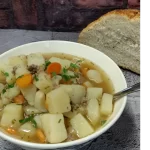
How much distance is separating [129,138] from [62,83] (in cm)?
37

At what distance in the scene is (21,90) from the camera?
1316 millimetres

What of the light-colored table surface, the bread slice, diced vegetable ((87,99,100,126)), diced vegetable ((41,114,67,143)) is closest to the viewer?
diced vegetable ((41,114,67,143))

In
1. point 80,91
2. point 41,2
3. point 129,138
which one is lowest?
point 129,138

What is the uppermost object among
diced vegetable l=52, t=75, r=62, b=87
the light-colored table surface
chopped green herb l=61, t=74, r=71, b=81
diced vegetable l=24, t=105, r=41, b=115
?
diced vegetable l=52, t=75, r=62, b=87

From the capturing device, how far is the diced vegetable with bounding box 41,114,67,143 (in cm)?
121

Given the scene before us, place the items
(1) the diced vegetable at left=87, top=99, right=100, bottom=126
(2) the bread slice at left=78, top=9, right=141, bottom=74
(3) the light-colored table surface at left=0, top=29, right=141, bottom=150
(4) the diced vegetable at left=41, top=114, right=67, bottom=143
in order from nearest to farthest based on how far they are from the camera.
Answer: (4) the diced vegetable at left=41, top=114, right=67, bottom=143
(1) the diced vegetable at left=87, top=99, right=100, bottom=126
(3) the light-colored table surface at left=0, top=29, right=141, bottom=150
(2) the bread slice at left=78, top=9, right=141, bottom=74

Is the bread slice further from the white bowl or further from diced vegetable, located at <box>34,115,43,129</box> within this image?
diced vegetable, located at <box>34,115,43,129</box>

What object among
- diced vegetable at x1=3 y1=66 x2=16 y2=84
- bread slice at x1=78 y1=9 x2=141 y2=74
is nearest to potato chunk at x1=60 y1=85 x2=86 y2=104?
diced vegetable at x1=3 y1=66 x2=16 y2=84

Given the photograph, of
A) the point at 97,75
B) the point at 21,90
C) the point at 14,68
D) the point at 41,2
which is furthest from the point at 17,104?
the point at 41,2

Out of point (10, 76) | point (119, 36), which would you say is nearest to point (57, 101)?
point (10, 76)

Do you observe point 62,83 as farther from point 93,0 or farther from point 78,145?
point 93,0

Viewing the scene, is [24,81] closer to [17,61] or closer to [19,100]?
[19,100]

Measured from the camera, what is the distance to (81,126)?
1.27m

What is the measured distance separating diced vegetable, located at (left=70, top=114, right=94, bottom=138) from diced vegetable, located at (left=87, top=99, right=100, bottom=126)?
0.11 feet
